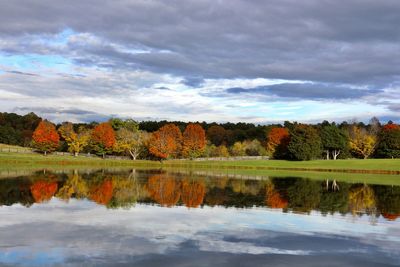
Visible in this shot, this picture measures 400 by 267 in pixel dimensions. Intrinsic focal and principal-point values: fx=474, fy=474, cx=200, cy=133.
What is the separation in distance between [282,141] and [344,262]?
381 feet

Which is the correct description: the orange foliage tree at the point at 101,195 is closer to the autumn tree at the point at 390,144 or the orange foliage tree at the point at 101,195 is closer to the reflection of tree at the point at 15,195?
the reflection of tree at the point at 15,195

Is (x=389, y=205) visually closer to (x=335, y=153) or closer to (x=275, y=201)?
(x=275, y=201)

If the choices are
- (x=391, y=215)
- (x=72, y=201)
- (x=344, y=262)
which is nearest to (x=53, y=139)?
(x=72, y=201)

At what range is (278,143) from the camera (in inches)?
5182

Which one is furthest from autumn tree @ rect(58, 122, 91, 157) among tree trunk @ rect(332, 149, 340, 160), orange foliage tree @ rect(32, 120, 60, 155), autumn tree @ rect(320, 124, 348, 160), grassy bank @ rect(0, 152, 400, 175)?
tree trunk @ rect(332, 149, 340, 160)

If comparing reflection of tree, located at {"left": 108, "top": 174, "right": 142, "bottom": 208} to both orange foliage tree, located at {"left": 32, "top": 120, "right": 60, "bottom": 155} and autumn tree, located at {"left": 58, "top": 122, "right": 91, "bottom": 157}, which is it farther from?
orange foliage tree, located at {"left": 32, "top": 120, "right": 60, "bottom": 155}

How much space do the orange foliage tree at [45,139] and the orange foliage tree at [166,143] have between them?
26034 millimetres

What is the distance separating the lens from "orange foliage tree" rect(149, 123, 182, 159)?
372ft

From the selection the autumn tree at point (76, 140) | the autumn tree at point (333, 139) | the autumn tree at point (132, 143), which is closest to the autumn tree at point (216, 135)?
the autumn tree at point (333, 139)

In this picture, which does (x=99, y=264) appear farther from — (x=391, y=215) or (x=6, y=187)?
(x=6, y=187)

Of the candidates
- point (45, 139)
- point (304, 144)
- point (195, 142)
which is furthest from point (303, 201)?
point (45, 139)

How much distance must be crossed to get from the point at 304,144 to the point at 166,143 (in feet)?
111

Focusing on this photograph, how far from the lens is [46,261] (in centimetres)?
1516

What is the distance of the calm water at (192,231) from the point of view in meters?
16.2
